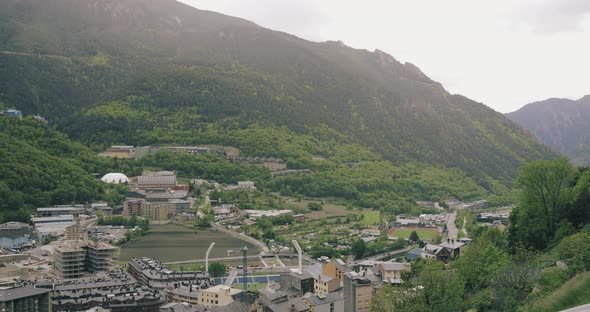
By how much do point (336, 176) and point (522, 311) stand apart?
6130cm

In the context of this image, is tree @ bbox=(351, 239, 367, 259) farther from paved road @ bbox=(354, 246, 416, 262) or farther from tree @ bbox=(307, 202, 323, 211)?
tree @ bbox=(307, 202, 323, 211)

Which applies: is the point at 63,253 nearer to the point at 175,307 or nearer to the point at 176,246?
the point at 176,246

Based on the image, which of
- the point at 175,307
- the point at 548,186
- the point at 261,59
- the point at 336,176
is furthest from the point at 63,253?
the point at 261,59

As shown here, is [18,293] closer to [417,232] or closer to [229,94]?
[417,232]

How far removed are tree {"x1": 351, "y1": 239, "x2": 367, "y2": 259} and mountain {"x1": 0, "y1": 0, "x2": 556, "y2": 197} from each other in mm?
35586

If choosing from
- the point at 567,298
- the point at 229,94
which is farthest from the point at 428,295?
the point at 229,94

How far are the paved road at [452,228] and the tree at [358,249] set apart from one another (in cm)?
604

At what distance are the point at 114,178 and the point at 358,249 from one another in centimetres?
3250

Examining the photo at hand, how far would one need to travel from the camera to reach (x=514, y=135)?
11894 centimetres

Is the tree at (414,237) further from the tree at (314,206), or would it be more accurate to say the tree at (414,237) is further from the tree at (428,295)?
the tree at (428,295)

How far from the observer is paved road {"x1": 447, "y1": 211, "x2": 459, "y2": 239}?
162ft

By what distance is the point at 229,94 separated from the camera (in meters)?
96.8

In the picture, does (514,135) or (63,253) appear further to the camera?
(514,135)

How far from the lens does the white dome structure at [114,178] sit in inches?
2665
